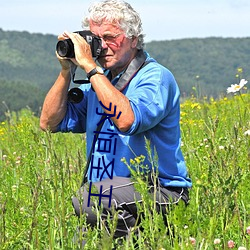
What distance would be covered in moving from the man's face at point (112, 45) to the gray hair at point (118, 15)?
27 millimetres

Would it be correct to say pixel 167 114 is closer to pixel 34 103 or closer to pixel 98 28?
pixel 98 28

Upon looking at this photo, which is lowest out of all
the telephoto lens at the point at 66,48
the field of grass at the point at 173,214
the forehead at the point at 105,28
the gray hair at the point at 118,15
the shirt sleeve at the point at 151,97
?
the field of grass at the point at 173,214

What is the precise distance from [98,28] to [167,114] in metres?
0.55

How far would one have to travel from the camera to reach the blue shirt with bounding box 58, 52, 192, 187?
3.24m

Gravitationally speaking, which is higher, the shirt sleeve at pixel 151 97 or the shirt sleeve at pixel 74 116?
the shirt sleeve at pixel 151 97

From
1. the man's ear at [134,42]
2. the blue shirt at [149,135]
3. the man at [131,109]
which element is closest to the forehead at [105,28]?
the man at [131,109]

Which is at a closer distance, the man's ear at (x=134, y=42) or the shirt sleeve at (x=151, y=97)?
the shirt sleeve at (x=151, y=97)

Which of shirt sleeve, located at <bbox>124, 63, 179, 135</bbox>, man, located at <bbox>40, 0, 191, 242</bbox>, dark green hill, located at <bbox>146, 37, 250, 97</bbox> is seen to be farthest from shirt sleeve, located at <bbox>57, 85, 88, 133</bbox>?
dark green hill, located at <bbox>146, 37, 250, 97</bbox>

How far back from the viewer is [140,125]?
3.12m

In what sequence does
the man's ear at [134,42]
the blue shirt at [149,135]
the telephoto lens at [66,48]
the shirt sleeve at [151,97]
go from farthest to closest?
the man's ear at [134,42] → the telephoto lens at [66,48] → the blue shirt at [149,135] → the shirt sleeve at [151,97]

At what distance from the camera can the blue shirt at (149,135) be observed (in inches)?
128

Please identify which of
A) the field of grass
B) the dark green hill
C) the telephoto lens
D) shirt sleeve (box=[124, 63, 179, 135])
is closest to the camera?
the field of grass

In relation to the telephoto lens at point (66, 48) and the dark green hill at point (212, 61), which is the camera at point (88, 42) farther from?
the dark green hill at point (212, 61)

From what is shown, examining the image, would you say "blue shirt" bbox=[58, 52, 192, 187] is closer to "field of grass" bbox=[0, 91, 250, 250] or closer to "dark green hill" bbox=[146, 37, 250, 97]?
"field of grass" bbox=[0, 91, 250, 250]
